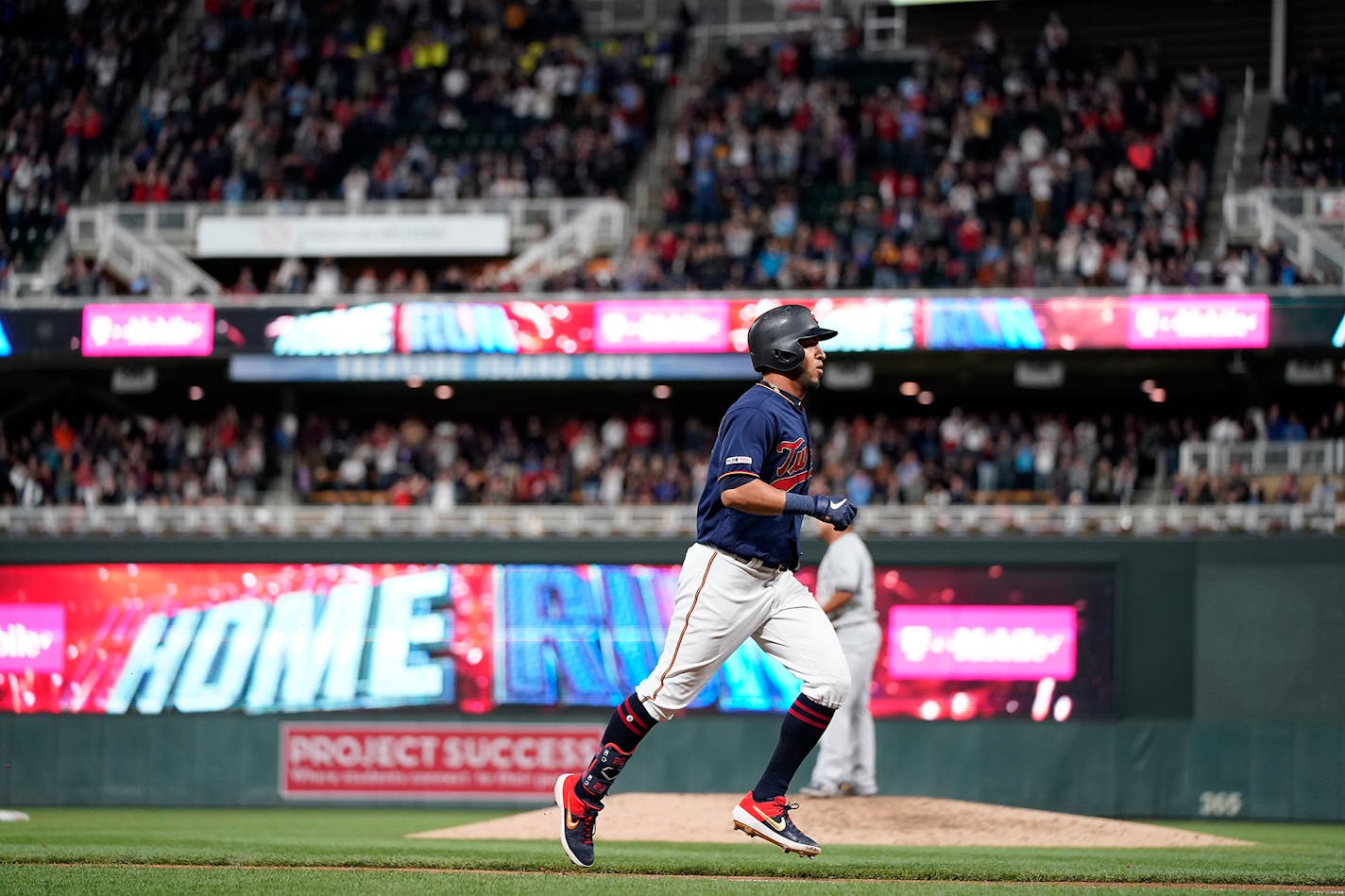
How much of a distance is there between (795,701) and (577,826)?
1091mm

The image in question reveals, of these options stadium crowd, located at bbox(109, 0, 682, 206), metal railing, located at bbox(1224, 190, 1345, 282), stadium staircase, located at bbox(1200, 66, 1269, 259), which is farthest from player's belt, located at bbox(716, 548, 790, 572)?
stadium crowd, located at bbox(109, 0, 682, 206)

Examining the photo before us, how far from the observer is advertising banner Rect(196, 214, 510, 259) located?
2508cm

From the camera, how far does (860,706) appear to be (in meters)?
12.4

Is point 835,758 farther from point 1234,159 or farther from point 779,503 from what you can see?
point 1234,159

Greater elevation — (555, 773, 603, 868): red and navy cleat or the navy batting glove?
the navy batting glove

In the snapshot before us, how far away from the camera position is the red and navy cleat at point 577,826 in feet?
24.0

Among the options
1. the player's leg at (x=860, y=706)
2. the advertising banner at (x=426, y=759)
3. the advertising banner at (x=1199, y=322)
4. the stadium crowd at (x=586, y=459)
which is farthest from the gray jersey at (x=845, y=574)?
the advertising banner at (x=1199, y=322)

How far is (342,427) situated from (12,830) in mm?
12629

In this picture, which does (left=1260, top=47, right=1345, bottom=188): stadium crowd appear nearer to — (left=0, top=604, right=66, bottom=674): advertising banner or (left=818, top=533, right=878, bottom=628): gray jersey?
(left=818, top=533, right=878, bottom=628): gray jersey

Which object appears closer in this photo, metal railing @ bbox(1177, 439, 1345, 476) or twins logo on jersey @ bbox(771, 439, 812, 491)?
twins logo on jersey @ bbox(771, 439, 812, 491)

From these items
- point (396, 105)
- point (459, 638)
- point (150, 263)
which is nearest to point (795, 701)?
point (459, 638)

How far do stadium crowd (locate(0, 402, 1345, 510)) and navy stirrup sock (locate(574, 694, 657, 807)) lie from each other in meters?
14.1

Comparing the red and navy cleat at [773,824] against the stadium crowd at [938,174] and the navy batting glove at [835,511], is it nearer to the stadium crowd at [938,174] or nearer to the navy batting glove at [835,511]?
the navy batting glove at [835,511]

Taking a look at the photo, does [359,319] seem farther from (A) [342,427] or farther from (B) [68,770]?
(B) [68,770]
